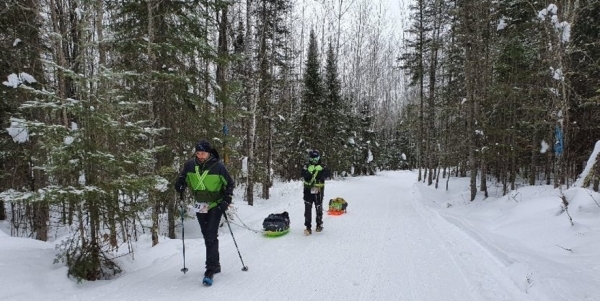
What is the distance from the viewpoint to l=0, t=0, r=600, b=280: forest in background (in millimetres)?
5762

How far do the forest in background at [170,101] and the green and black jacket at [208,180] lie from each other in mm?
652

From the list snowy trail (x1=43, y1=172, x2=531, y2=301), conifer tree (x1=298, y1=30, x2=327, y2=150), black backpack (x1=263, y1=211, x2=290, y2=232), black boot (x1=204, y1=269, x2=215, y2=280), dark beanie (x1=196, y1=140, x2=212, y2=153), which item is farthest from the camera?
conifer tree (x1=298, y1=30, x2=327, y2=150)

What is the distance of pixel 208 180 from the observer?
6.01 meters

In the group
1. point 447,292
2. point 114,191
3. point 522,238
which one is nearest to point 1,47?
point 114,191

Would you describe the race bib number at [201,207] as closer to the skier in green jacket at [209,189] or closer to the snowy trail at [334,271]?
the skier in green jacket at [209,189]

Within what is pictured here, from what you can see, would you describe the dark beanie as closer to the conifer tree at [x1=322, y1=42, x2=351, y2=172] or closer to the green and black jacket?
the green and black jacket

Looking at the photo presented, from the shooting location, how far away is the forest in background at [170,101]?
576cm

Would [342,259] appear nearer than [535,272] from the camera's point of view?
No

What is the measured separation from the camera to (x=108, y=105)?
5.96 meters

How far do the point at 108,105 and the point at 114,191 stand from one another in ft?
4.92

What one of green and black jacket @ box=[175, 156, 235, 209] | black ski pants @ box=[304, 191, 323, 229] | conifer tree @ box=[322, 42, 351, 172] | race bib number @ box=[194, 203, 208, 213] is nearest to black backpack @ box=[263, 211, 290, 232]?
black ski pants @ box=[304, 191, 323, 229]

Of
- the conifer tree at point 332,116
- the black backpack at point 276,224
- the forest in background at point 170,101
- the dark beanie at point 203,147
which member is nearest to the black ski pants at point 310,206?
the black backpack at point 276,224

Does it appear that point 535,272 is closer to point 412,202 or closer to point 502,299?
point 502,299

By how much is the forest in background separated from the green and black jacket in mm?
652
